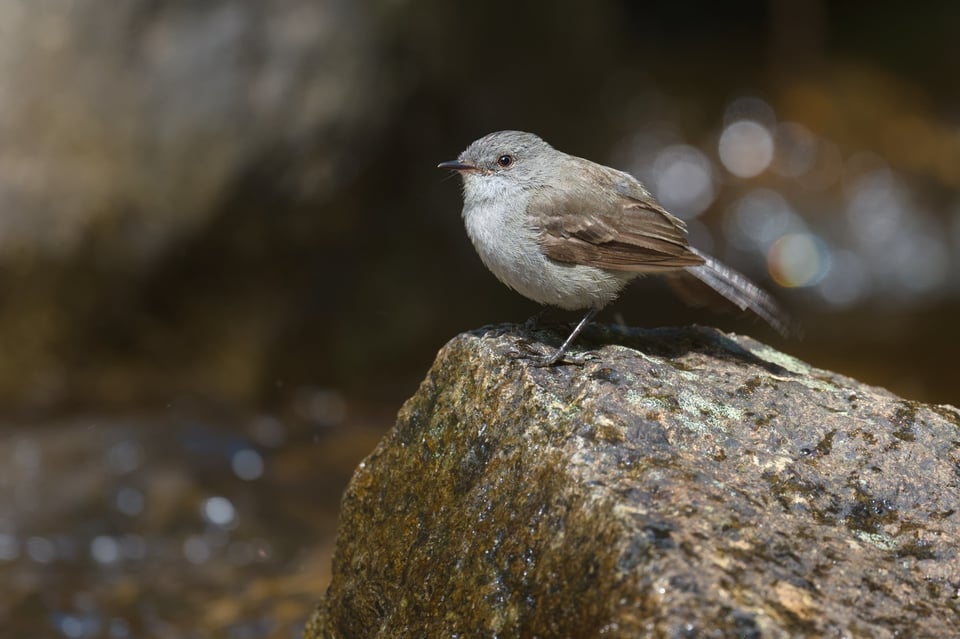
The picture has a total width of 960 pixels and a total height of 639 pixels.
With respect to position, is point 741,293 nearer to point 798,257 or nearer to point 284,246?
point 284,246

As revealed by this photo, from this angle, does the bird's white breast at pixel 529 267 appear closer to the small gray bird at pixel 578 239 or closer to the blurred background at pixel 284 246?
the small gray bird at pixel 578 239

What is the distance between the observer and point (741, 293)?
4.86 m

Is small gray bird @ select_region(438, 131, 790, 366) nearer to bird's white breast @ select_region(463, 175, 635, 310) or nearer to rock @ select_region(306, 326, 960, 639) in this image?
bird's white breast @ select_region(463, 175, 635, 310)

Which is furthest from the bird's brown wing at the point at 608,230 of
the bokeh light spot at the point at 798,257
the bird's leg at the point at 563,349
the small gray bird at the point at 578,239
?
the bokeh light spot at the point at 798,257

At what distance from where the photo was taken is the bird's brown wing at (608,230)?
475 centimetres

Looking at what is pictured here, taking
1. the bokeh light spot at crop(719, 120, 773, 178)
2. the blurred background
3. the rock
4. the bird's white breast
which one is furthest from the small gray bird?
the bokeh light spot at crop(719, 120, 773, 178)

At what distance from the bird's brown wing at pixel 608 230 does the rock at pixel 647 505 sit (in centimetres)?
41

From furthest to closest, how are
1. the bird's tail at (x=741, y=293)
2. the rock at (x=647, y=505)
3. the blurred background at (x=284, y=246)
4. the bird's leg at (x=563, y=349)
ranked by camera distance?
the blurred background at (x=284, y=246) → the bird's tail at (x=741, y=293) → the bird's leg at (x=563, y=349) → the rock at (x=647, y=505)

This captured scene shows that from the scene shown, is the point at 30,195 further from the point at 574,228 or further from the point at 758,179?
the point at 758,179

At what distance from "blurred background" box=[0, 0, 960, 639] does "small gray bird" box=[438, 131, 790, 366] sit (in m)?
2.80

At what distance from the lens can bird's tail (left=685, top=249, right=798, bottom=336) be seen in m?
4.70

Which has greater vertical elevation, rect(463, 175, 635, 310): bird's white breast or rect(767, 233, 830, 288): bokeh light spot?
rect(767, 233, 830, 288): bokeh light spot

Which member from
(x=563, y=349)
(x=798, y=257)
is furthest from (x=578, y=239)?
(x=798, y=257)

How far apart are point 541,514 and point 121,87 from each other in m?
6.59
